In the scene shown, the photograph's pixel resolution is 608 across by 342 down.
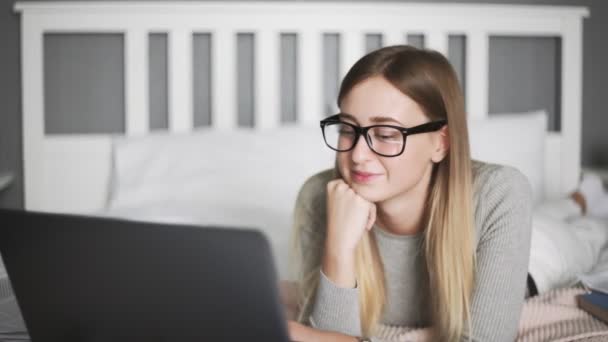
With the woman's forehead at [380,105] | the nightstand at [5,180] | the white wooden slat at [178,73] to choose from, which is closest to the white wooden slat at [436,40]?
the white wooden slat at [178,73]

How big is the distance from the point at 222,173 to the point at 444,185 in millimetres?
816

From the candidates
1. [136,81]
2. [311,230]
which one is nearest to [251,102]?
[136,81]

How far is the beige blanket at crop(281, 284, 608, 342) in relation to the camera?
1.02 metres

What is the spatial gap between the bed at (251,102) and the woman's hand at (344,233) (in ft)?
2.29

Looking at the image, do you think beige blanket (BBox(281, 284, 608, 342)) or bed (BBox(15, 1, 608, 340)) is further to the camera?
bed (BBox(15, 1, 608, 340))

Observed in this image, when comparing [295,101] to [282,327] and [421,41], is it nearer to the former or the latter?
[421,41]

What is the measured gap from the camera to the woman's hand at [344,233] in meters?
0.98

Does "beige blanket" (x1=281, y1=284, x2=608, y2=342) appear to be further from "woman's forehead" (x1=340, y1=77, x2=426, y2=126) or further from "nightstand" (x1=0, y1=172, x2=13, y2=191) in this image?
"nightstand" (x1=0, y1=172, x2=13, y2=191)

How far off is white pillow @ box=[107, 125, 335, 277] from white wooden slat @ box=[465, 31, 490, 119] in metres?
0.63

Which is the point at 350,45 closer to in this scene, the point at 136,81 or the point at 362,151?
the point at 136,81

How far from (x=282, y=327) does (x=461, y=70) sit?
188cm

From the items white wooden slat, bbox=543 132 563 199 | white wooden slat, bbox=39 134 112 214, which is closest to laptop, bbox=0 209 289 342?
white wooden slat, bbox=39 134 112 214

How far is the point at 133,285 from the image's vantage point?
0.53 meters

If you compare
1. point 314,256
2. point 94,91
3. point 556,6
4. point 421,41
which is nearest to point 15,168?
point 94,91
